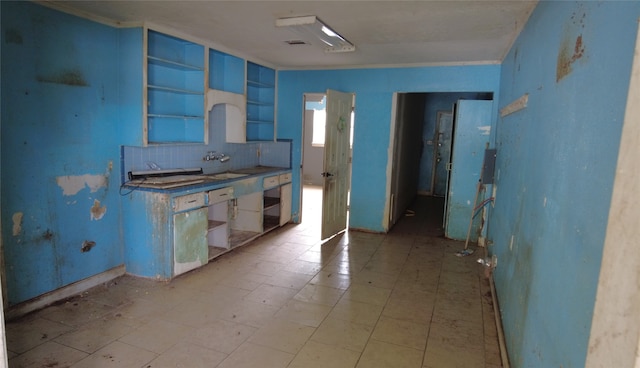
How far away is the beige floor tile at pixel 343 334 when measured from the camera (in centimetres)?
271

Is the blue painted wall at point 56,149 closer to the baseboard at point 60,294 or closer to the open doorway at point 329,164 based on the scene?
the baseboard at point 60,294

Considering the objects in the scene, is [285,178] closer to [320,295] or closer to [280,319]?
[320,295]

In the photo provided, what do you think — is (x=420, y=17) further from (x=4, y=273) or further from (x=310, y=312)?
(x=4, y=273)

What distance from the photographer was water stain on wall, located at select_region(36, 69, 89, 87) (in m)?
3.02

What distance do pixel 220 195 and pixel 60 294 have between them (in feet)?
5.57

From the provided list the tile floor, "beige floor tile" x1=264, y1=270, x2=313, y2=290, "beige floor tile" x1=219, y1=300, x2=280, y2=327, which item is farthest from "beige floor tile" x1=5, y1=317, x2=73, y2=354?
"beige floor tile" x1=264, y1=270, x2=313, y2=290

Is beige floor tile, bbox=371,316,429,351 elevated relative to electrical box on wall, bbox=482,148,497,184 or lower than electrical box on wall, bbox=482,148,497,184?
lower

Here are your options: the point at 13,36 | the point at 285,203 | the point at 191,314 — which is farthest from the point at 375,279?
the point at 13,36

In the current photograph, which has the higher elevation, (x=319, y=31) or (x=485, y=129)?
(x=319, y=31)

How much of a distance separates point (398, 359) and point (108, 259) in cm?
286

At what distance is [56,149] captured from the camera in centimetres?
313

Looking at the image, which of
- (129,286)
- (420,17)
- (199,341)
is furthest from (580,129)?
(129,286)

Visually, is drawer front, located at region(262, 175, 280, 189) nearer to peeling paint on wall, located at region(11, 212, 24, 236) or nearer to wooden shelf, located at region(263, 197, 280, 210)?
wooden shelf, located at region(263, 197, 280, 210)

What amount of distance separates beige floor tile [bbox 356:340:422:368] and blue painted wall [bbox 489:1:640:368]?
0.61 meters
